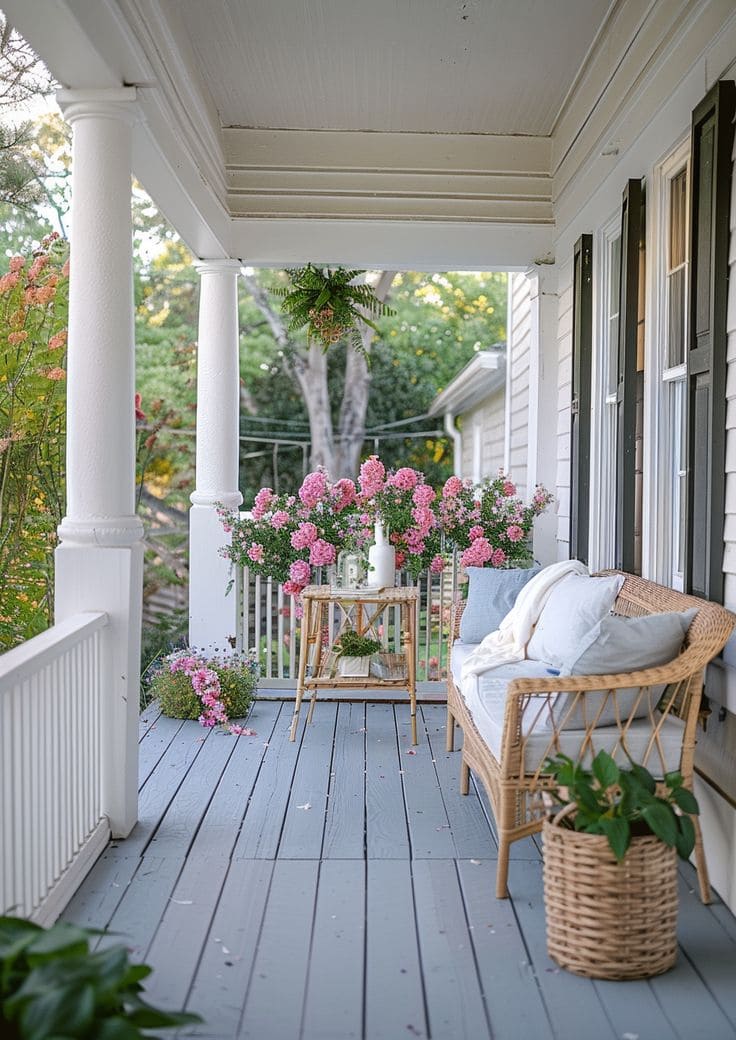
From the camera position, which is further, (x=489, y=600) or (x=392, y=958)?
(x=489, y=600)

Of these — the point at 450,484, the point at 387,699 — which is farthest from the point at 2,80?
the point at 387,699

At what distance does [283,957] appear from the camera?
2.77 metres

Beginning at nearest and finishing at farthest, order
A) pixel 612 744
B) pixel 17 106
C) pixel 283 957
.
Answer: pixel 283 957
pixel 612 744
pixel 17 106

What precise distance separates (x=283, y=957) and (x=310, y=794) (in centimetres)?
150

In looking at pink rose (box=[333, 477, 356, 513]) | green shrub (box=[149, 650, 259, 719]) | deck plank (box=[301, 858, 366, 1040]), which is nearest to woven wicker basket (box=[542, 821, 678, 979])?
deck plank (box=[301, 858, 366, 1040])


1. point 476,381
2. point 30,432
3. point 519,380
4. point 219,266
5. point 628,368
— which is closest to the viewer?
point 628,368

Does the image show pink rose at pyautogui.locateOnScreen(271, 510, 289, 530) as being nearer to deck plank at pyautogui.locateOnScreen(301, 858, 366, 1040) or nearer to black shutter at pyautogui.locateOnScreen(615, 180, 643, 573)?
black shutter at pyautogui.locateOnScreen(615, 180, 643, 573)

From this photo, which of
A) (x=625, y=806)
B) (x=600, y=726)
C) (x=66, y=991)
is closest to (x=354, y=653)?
(x=600, y=726)

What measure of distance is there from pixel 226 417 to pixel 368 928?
4064 mm

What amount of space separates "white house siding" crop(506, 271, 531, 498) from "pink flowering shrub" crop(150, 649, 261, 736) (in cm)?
268

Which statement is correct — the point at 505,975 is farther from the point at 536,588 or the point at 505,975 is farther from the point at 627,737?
the point at 536,588

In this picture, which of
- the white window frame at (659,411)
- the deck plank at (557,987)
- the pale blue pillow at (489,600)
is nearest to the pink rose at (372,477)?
the pale blue pillow at (489,600)

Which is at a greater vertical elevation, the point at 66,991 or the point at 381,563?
the point at 381,563

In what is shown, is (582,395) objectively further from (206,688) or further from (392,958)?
(392,958)
